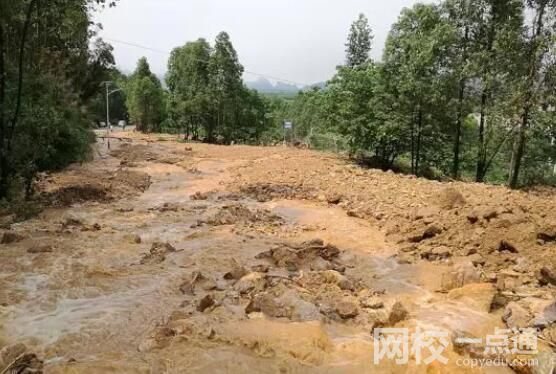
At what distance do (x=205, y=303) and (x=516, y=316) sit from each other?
4.29 meters

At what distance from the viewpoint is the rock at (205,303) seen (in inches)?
263

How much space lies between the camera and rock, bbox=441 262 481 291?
7.42 m

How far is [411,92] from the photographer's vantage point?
19312 mm

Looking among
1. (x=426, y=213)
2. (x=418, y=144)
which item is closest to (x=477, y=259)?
(x=426, y=213)

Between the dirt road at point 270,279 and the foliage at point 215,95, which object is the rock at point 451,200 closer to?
the dirt road at point 270,279

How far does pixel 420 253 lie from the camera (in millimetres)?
9336

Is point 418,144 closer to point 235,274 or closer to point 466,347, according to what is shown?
point 235,274

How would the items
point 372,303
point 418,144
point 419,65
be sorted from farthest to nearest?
point 418,144
point 419,65
point 372,303

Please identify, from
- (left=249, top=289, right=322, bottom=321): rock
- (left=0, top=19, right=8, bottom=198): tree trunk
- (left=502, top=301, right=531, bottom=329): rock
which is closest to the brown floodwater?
(left=249, top=289, right=322, bottom=321): rock

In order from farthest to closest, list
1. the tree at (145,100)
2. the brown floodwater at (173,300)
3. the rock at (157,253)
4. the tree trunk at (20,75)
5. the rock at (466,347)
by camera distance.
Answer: the tree at (145,100) < the tree trunk at (20,75) < the rock at (157,253) < the brown floodwater at (173,300) < the rock at (466,347)

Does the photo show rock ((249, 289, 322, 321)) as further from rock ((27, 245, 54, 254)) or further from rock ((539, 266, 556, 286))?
rock ((27, 245, 54, 254))

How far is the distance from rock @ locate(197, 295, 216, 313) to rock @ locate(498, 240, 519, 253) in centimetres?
543

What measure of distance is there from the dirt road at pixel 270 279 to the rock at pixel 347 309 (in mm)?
27

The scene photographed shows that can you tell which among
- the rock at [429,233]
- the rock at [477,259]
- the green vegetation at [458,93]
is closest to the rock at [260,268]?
the rock at [429,233]
